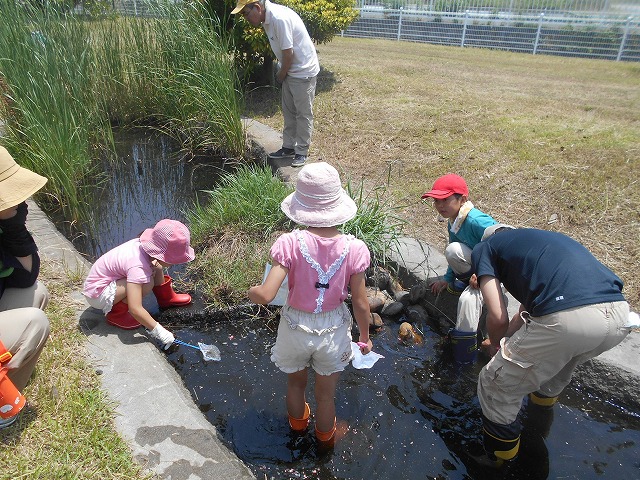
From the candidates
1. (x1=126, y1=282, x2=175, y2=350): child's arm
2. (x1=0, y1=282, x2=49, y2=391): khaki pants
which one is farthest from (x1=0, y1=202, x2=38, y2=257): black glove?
(x1=126, y1=282, x2=175, y2=350): child's arm

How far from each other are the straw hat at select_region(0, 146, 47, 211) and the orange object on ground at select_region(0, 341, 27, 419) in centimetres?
62

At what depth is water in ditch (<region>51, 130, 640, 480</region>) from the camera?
2359 millimetres

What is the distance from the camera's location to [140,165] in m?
5.73

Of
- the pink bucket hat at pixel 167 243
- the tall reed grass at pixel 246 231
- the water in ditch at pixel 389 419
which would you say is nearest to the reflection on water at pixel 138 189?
the tall reed grass at pixel 246 231

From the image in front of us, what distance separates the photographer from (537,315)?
2127 millimetres

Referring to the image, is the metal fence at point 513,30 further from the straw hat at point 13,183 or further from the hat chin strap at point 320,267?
the straw hat at point 13,183

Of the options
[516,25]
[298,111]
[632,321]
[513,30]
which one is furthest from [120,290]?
[516,25]

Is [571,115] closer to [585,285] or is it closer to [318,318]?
[585,285]

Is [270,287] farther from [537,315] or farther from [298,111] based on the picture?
[298,111]

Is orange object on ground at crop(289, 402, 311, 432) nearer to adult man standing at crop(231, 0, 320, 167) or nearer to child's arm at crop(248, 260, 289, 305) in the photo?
child's arm at crop(248, 260, 289, 305)

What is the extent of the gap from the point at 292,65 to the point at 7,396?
384 centimetres

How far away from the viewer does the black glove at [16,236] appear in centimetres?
228

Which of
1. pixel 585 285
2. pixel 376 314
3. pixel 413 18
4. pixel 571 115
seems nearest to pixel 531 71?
pixel 571 115

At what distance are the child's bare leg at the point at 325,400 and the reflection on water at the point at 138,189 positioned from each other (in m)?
2.43
